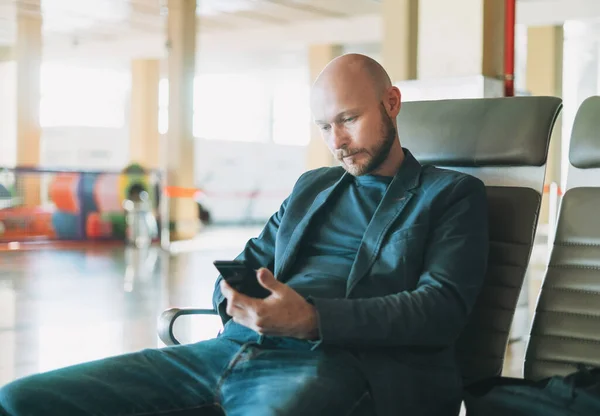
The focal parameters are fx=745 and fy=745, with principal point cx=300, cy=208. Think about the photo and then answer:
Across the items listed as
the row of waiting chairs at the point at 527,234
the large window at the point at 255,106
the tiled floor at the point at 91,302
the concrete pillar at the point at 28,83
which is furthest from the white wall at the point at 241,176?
the row of waiting chairs at the point at 527,234

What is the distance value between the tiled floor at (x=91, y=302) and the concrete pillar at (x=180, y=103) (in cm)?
206

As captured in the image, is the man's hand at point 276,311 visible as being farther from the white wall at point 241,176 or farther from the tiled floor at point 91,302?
the white wall at point 241,176

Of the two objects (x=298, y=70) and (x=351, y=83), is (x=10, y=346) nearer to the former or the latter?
(x=351, y=83)

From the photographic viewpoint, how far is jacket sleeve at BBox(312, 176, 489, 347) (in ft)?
4.45

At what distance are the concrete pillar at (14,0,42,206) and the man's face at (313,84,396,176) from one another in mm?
10964

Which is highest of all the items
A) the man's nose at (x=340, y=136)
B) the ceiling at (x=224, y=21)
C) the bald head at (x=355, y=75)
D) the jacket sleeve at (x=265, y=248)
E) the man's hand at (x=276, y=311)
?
the ceiling at (x=224, y=21)

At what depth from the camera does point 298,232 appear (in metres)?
1.74

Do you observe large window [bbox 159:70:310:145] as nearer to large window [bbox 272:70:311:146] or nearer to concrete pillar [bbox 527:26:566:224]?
large window [bbox 272:70:311:146]

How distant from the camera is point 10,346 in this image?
372cm

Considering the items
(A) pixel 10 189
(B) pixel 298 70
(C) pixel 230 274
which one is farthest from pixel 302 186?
(B) pixel 298 70

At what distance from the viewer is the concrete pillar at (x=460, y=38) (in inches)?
143

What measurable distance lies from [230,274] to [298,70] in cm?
1640

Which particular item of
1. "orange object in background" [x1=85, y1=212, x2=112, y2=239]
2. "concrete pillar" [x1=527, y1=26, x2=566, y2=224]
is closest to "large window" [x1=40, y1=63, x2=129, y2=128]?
"orange object in background" [x1=85, y1=212, x2=112, y2=239]

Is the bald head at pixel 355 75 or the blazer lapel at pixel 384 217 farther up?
the bald head at pixel 355 75
